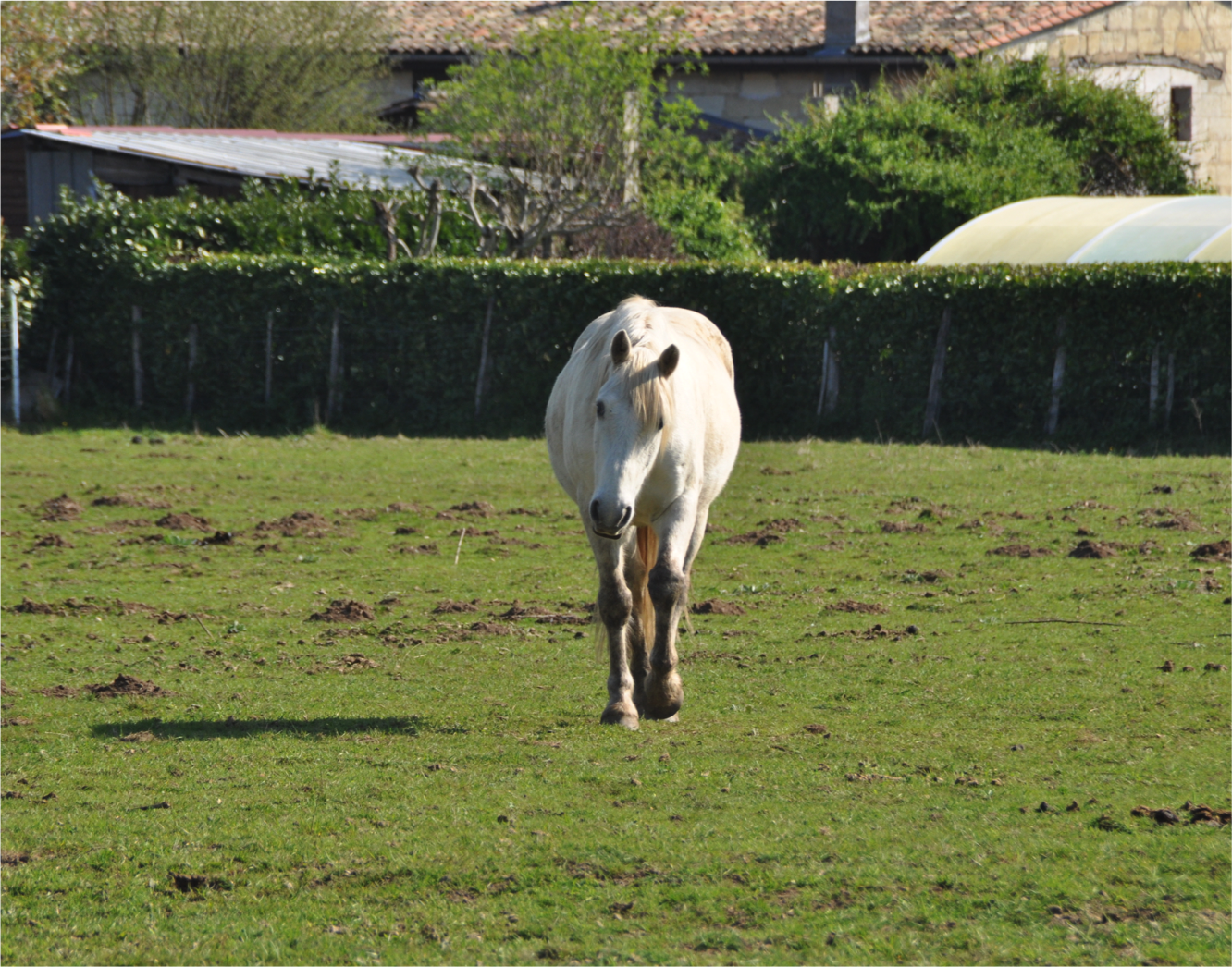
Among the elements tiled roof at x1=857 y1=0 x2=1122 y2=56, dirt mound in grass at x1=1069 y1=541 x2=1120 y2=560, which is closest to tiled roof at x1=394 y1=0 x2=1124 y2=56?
tiled roof at x1=857 y1=0 x2=1122 y2=56

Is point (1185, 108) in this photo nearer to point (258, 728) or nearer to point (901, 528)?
point (901, 528)

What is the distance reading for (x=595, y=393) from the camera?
5.88 meters

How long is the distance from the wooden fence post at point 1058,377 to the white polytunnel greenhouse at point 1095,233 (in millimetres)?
1875

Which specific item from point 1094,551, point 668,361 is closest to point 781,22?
point 1094,551

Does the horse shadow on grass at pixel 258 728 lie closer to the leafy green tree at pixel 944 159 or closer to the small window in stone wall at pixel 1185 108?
the leafy green tree at pixel 944 159

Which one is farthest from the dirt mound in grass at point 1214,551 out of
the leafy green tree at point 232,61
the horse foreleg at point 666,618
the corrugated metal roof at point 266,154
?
the leafy green tree at point 232,61

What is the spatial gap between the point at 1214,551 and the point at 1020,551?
4.30 feet

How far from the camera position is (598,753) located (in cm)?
543

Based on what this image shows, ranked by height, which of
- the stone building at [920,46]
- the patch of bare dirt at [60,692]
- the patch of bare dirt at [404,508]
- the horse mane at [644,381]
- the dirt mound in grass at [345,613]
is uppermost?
the stone building at [920,46]

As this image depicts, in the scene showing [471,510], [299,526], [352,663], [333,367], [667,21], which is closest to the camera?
[352,663]

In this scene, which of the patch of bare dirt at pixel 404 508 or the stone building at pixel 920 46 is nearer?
the patch of bare dirt at pixel 404 508

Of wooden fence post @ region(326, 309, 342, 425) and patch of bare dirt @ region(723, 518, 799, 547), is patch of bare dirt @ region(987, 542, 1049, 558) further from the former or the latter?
wooden fence post @ region(326, 309, 342, 425)

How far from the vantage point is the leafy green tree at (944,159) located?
2455 centimetres

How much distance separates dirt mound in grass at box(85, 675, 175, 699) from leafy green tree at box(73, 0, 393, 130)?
29.3m
